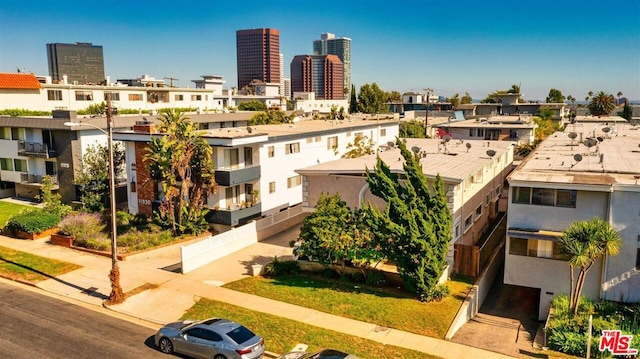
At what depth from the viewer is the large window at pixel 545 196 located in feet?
78.3

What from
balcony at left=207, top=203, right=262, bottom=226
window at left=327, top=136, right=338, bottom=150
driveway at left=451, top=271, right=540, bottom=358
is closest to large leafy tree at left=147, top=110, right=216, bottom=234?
balcony at left=207, top=203, right=262, bottom=226

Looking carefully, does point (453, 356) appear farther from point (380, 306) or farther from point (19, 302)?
point (19, 302)

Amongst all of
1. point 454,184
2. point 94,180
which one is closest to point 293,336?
point 454,184

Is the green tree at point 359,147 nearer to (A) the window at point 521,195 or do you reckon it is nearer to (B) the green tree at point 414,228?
(B) the green tree at point 414,228

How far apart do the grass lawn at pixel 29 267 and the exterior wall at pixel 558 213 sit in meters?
24.5

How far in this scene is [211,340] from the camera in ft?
61.0

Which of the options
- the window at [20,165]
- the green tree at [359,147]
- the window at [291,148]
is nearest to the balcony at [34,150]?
the window at [20,165]

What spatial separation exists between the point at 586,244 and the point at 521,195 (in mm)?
4146

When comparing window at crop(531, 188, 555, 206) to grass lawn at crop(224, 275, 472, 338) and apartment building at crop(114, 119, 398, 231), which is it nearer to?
grass lawn at crop(224, 275, 472, 338)

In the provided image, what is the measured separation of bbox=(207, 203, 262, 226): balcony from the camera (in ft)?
119

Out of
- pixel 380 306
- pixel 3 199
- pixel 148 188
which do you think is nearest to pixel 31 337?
pixel 380 306

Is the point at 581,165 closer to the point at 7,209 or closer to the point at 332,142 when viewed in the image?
the point at 332,142

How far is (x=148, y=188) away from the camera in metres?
39.5

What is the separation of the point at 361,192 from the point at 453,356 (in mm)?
13350
